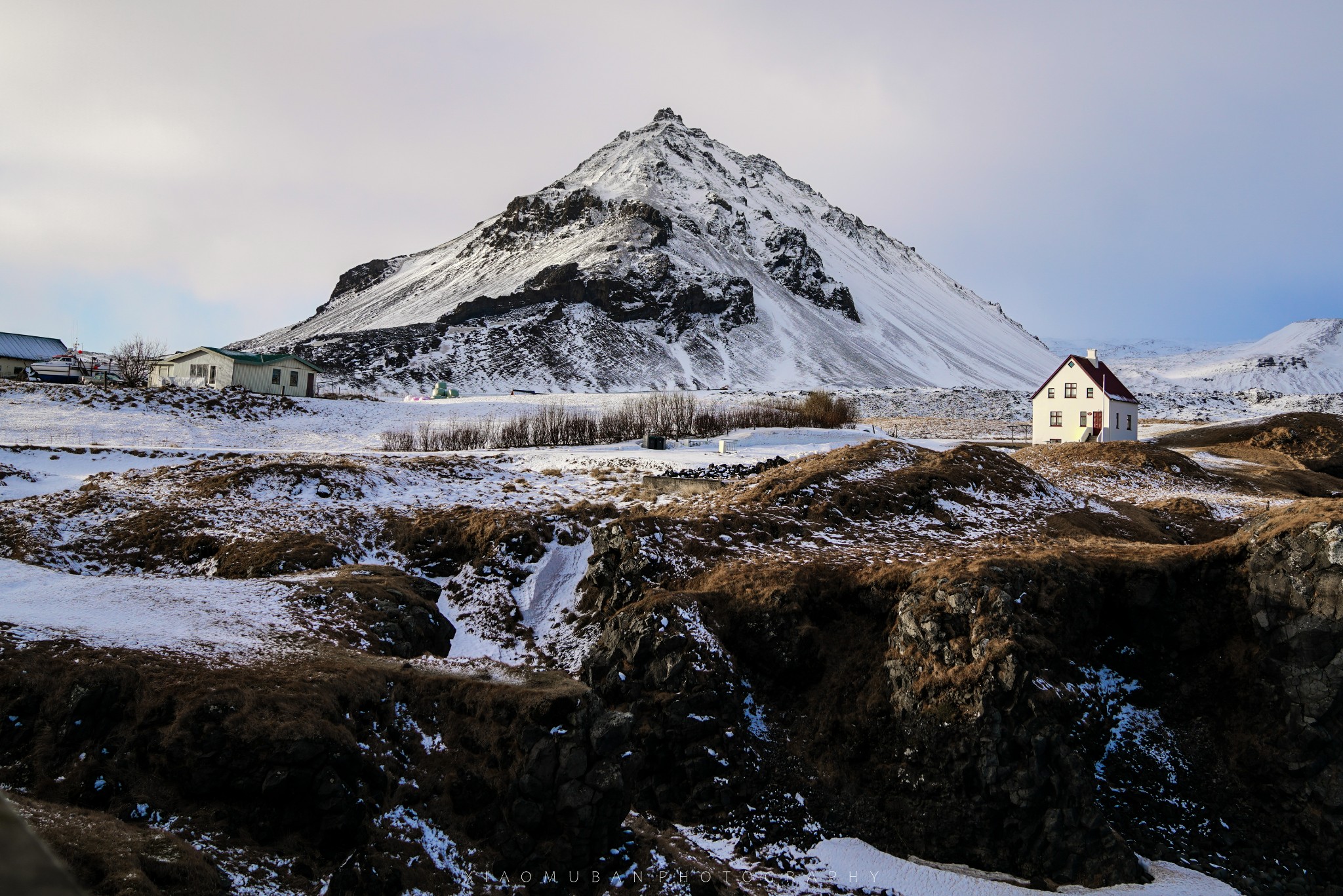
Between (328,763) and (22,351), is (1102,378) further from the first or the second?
(22,351)

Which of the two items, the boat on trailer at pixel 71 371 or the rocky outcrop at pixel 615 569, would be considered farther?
the boat on trailer at pixel 71 371

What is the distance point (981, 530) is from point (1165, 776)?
28.7 feet

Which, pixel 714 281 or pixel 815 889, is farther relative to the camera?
pixel 714 281

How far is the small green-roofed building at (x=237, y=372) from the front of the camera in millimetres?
60844

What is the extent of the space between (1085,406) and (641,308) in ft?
323

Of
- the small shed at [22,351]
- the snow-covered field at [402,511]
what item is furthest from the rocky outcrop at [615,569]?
the small shed at [22,351]

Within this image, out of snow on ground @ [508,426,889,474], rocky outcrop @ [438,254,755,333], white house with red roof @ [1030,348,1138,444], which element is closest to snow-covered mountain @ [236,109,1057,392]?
rocky outcrop @ [438,254,755,333]

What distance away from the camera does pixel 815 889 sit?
1289cm

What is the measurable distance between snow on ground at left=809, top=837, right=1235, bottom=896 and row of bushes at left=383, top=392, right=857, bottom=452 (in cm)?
3336

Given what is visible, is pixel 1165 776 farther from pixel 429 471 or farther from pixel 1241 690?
pixel 429 471

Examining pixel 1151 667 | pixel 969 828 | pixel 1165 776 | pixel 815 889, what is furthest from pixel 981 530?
pixel 815 889

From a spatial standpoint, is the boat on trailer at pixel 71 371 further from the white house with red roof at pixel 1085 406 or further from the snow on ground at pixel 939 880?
the white house with red roof at pixel 1085 406

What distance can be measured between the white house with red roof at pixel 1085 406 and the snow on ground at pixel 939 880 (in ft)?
130

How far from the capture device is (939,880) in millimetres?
13203
